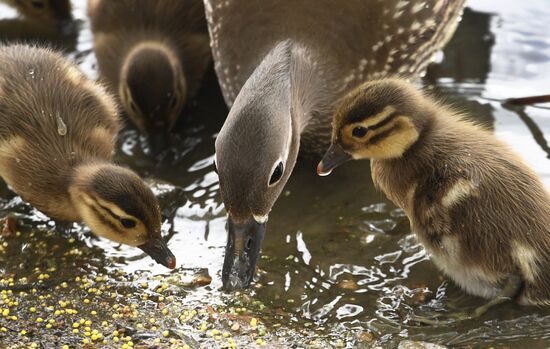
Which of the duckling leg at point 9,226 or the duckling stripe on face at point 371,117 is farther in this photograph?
the duckling leg at point 9,226

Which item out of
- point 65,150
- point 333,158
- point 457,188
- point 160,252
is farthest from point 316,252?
point 65,150

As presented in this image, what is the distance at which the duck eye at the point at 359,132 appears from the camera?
3924mm

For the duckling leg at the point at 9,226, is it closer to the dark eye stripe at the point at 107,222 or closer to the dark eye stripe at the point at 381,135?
the dark eye stripe at the point at 107,222

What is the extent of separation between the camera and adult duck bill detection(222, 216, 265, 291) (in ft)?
12.4

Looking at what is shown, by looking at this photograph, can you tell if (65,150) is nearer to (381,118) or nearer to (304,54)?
(304,54)

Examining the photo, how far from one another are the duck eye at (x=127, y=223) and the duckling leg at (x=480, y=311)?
1.22 meters

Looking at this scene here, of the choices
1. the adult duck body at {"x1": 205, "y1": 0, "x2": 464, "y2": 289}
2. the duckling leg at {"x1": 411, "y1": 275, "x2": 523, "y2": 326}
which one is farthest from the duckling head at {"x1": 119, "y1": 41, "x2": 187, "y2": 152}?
the duckling leg at {"x1": 411, "y1": 275, "x2": 523, "y2": 326}

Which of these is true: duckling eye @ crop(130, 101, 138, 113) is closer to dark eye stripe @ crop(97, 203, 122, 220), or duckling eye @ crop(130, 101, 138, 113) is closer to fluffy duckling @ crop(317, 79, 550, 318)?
dark eye stripe @ crop(97, 203, 122, 220)

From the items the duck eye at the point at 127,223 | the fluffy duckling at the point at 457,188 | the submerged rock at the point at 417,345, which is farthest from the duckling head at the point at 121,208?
the submerged rock at the point at 417,345

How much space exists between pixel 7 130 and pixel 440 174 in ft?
6.44

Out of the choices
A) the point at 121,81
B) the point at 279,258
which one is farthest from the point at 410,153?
the point at 121,81

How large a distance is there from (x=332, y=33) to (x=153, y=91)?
107cm

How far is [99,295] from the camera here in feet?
13.2

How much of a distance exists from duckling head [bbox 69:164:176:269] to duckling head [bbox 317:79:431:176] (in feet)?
2.82
